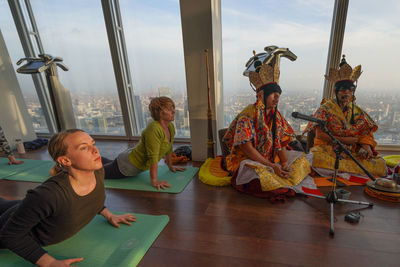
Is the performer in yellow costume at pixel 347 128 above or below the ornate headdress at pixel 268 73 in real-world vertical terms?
below

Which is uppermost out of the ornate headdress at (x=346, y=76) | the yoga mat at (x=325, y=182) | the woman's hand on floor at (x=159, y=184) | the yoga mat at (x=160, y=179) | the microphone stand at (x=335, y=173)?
the ornate headdress at (x=346, y=76)

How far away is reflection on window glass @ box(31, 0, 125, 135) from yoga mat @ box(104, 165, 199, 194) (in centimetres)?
194

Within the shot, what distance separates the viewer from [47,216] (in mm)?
1152

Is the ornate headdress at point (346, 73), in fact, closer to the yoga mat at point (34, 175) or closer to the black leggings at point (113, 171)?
the black leggings at point (113, 171)

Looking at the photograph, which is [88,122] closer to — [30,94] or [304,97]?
[30,94]

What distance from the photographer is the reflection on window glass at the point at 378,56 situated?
272cm

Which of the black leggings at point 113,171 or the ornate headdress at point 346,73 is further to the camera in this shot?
the black leggings at point 113,171

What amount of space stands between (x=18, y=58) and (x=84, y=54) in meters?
1.34

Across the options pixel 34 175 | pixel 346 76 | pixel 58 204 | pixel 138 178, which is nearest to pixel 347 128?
pixel 346 76

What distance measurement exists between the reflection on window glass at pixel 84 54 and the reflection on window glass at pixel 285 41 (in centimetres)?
201

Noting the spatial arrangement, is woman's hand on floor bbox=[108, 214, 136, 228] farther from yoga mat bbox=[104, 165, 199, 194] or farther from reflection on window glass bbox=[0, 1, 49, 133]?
reflection on window glass bbox=[0, 1, 49, 133]

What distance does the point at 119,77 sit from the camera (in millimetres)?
3748

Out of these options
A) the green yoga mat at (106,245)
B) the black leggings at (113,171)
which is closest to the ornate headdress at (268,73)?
the green yoga mat at (106,245)

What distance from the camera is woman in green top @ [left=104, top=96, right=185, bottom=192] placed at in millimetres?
2113
